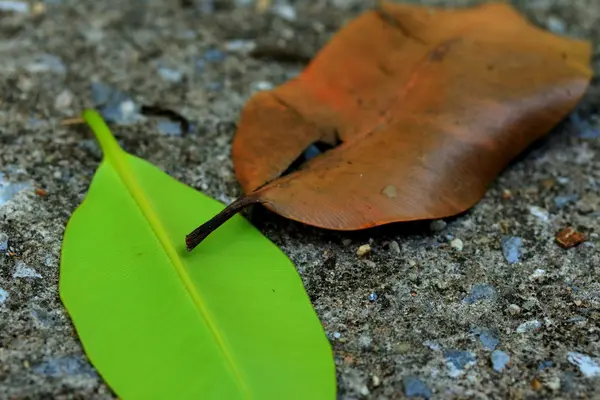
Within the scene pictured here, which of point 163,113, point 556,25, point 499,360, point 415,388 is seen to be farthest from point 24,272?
point 556,25

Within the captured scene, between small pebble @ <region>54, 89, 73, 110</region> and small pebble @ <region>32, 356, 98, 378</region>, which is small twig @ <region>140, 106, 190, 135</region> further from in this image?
small pebble @ <region>32, 356, 98, 378</region>

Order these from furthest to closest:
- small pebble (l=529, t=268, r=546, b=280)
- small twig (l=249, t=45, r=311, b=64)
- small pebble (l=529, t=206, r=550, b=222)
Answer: small twig (l=249, t=45, r=311, b=64) < small pebble (l=529, t=206, r=550, b=222) < small pebble (l=529, t=268, r=546, b=280)

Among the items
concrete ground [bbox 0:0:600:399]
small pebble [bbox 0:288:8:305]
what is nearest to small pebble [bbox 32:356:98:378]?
concrete ground [bbox 0:0:600:399]

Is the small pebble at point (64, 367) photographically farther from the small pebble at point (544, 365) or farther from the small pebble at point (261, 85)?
the small pebble at point (261, 85)

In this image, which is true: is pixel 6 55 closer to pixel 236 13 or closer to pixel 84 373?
pixel 236 13

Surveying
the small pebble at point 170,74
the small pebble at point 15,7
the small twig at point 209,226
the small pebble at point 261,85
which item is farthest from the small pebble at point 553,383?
the small pebble at point 15,7

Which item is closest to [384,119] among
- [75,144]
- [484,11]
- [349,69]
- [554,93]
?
[349,69]

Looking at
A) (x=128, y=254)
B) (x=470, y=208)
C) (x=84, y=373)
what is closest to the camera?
(x=84, y=373)
